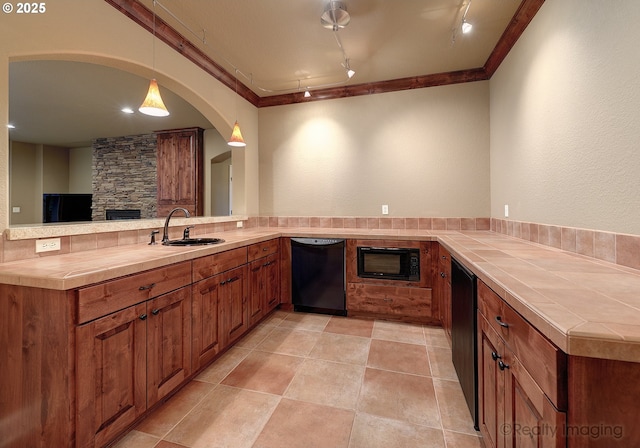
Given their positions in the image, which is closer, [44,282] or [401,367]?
[44,282]

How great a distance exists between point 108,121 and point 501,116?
21.4 feet

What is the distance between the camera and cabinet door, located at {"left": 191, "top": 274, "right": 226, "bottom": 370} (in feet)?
6.26

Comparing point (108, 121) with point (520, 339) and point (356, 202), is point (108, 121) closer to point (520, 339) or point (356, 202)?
point (356, 202)

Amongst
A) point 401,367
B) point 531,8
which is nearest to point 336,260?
point 401,367

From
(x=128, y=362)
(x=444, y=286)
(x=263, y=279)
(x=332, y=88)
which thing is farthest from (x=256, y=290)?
(x=332, y=88)

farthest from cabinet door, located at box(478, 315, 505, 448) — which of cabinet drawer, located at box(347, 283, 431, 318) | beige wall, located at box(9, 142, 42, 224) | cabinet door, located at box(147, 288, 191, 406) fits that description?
beige wall, located at box(9, 142, 42, 224)

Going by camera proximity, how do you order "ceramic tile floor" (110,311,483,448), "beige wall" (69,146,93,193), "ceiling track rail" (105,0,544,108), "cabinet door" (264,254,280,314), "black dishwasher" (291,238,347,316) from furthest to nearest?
"beige wall" (69,146,93,193)
"black dishwasher" (291,238,347,316)
"cabinet door" (264,254,280,314)
"ceiling track rail" (105,0,544,108)
"ceramic tile floor" (110,311,483,448)

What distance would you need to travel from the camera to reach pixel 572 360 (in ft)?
2.17

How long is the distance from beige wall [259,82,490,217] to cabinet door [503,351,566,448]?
255 centimetres

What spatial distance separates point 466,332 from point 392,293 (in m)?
1.34

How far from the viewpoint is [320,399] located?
1760mm

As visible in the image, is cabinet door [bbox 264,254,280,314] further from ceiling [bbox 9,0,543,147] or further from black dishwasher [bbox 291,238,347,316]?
ceiling [bbox 9,0,543,147]

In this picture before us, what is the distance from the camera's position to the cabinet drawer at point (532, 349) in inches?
27.0

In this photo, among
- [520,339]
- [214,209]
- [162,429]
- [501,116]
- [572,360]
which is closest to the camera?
[572,360]
